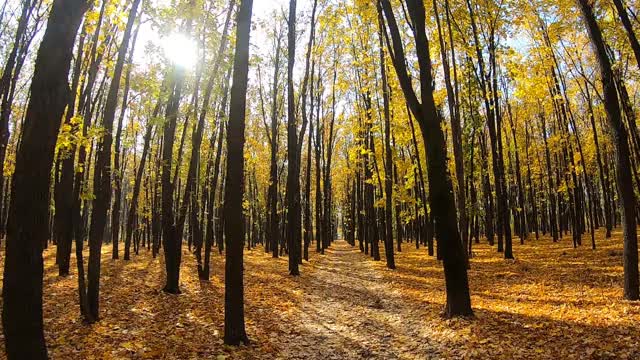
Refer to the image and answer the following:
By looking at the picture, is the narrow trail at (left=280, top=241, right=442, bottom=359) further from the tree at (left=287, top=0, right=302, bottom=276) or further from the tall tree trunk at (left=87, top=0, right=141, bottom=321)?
the tall tree trunk at (left=87, top=0, right=141, bottom=321)

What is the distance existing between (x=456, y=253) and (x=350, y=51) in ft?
54.0

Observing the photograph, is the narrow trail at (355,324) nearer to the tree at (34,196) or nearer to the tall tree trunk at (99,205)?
the tall tree trunk at (99,205)

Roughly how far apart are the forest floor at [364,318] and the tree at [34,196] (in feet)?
10.5

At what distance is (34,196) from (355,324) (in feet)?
23.9

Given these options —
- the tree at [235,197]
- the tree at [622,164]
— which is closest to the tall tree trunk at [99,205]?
the tree at [235,197]

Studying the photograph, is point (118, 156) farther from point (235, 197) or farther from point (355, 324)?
point (355, 324)

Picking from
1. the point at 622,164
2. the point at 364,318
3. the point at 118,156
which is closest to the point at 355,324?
the point at 364,318

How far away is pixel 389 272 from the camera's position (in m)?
17.0

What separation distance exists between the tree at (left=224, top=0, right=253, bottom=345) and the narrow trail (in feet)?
3.78

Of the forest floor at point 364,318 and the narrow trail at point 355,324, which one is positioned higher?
the forest floor at point 364,318

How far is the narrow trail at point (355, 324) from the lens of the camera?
293 inches

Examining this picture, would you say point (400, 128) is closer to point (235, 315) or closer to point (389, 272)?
point (389, 272)

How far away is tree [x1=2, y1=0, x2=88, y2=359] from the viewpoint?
3.79 meters

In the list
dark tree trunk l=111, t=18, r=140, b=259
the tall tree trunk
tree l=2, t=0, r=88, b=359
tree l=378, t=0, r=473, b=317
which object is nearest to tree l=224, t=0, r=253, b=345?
the tall tree trunk
